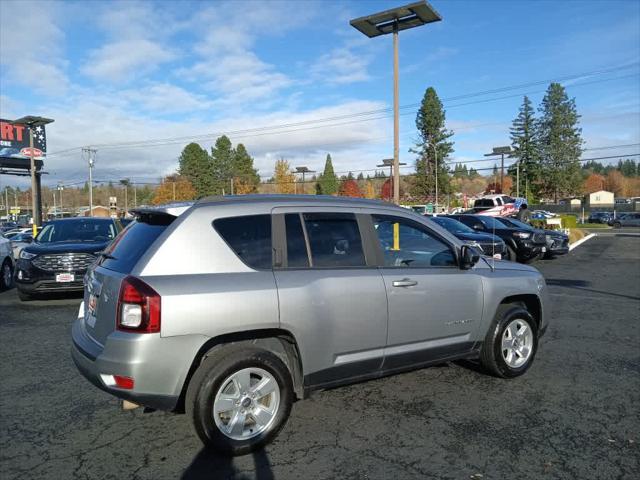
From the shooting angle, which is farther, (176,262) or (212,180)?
(212,180)

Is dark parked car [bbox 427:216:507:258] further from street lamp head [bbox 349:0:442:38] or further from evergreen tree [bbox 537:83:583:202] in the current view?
evergreen tree [bbox 537:83:583:202]

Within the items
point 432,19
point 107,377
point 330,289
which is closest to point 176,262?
point 107,377

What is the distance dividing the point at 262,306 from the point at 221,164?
243ft

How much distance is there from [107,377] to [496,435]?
287cm

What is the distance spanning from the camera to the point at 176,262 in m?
3.38

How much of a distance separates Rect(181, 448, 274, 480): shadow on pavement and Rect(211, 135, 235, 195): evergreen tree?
239 ft

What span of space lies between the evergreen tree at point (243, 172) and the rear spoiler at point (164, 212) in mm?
69082

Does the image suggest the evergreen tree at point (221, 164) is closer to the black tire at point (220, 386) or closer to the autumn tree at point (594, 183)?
the black tire at point (220, 386)

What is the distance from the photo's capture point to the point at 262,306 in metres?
3.47

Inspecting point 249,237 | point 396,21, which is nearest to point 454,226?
point 396,21

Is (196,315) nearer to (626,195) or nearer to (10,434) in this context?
(10,434)

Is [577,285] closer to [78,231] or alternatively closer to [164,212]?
[164,212]

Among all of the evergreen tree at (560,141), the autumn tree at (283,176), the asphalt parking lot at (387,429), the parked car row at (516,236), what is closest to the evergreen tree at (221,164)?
the autumn tree at (283,176)

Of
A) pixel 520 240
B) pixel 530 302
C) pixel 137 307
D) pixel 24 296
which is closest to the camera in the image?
pixel 137 307
